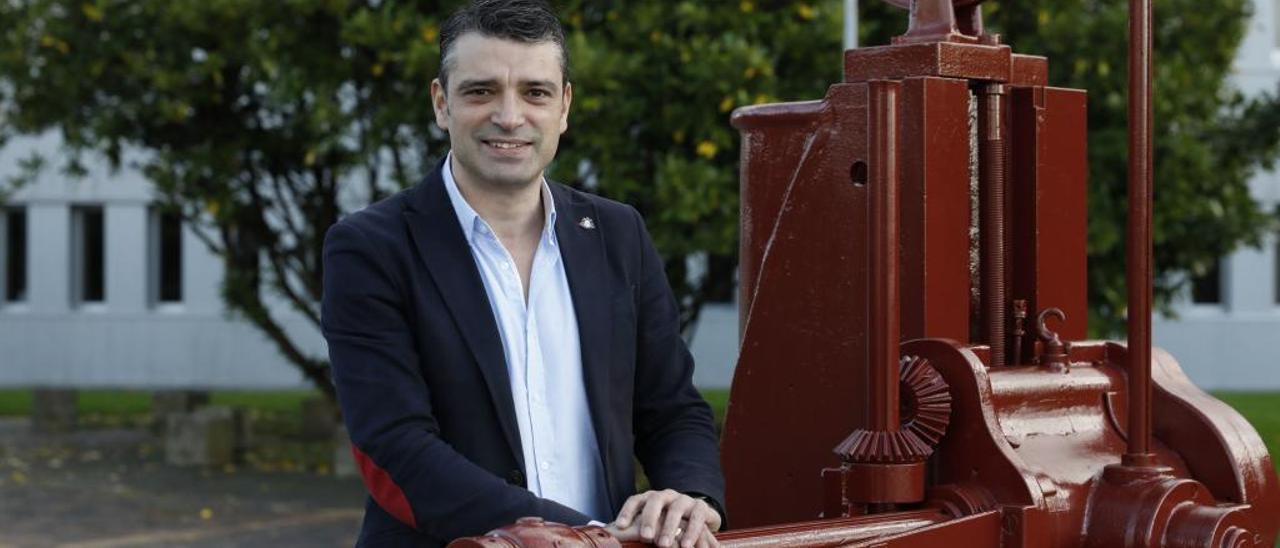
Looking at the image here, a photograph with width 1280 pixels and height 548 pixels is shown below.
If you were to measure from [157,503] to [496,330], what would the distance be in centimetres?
1053

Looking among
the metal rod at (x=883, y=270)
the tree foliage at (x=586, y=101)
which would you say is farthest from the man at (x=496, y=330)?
the tree foliage at (x=586, y=101)

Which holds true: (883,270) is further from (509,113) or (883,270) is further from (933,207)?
(509,113)

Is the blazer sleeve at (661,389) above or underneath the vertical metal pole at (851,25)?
underneath

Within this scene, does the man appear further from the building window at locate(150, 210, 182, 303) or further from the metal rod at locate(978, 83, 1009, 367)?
the building window at locate(150, 210, 182, 303)

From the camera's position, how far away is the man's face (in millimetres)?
3021

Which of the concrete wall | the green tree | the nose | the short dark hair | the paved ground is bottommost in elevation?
the paved ground

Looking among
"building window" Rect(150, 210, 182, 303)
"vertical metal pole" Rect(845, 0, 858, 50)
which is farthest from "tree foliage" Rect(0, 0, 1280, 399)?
"building window" Rect(150, 210, 182, 303)

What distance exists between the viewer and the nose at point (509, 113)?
118 inches

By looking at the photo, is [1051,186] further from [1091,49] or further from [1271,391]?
[1271,391]

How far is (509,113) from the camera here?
301cm

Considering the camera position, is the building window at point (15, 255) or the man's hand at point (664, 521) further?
the building window at point (15, 255)

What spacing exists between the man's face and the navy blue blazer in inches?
4.0

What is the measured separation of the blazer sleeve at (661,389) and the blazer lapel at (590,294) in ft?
0.32

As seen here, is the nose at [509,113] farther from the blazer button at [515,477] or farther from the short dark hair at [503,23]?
the blazer button at [515,477]
